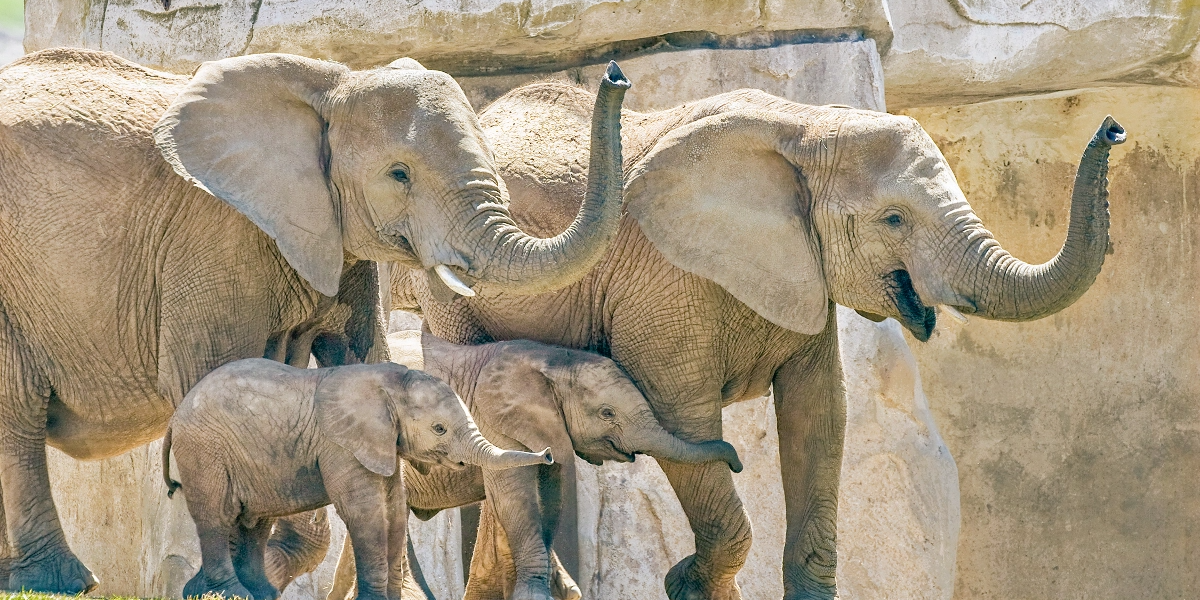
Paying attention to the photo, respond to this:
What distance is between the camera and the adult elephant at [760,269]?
7.90m

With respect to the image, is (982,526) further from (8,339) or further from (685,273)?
(8,339)

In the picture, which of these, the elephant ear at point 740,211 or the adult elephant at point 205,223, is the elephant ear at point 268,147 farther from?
the elephant ear at point 740,211

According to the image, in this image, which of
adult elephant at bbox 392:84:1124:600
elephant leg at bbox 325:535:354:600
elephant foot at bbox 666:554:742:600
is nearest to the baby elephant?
adult elephant at bbox 392:84:1124:600

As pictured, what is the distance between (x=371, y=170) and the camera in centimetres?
768

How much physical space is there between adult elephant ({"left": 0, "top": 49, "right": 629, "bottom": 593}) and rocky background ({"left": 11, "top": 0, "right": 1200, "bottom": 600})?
3262mm

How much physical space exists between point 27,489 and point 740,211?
114 inches

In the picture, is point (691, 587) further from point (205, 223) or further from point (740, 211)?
point (205, 223)

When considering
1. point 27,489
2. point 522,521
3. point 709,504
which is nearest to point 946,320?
point 709,504

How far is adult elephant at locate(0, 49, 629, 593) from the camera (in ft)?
24.9

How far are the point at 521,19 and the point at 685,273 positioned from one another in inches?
118

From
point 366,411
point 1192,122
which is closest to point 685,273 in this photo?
point 366,411

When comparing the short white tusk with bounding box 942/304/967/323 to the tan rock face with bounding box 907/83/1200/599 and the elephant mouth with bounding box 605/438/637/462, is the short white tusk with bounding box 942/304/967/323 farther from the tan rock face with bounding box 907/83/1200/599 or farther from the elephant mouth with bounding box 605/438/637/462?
the tan rock face with bounding box 907/83/1200/599

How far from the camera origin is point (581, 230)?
7.55m

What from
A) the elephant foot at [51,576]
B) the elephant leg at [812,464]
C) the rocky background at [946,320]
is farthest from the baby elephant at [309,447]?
the rocky background at [946,320]
